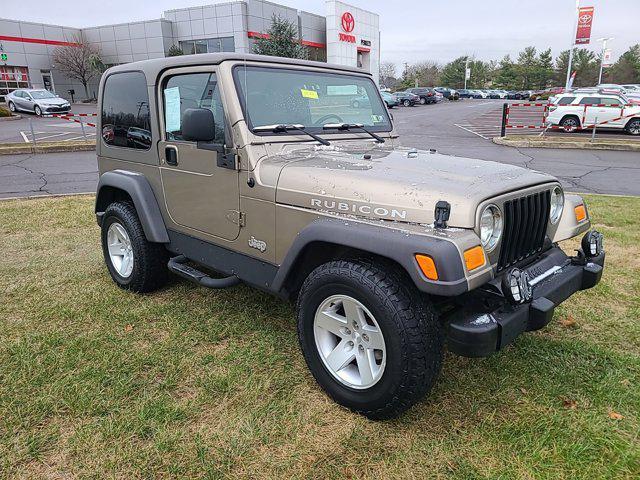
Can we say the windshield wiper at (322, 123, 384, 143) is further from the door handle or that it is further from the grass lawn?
the grass lawn

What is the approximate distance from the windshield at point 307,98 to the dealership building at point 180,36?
34.5 metres

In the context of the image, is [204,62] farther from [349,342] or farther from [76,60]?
[76,60]

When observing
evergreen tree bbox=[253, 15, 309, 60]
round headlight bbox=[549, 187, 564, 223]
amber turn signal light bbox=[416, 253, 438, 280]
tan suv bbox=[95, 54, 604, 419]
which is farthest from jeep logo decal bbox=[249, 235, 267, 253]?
evergreen tree bbox=[253, 15, 309, 60]

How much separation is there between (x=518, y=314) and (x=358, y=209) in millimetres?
967

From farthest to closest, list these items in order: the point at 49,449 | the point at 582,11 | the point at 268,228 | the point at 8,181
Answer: the point at 582,11, the point at 8,181, the point at 268,228, the point at 49,449

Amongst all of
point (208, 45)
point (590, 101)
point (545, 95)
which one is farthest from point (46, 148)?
point (545, 95)

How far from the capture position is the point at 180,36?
40.2 m

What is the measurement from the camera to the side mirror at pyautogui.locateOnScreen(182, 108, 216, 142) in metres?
2.88

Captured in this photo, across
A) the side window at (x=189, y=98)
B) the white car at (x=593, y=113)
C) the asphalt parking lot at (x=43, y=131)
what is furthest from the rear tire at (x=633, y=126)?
the asphalt parking lot at (x=43, y=131)

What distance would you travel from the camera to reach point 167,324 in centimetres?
370

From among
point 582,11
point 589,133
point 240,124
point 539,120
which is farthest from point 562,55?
point 240,124

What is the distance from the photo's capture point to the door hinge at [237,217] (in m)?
3.12

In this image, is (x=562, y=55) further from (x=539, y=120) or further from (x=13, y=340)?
(x=13, y=340)

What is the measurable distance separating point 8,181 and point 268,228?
372 inches
